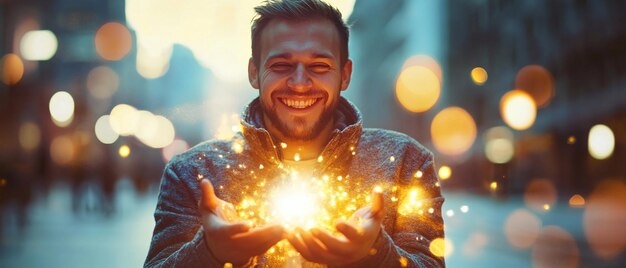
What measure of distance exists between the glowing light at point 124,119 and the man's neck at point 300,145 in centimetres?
6030

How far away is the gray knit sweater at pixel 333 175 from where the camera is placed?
373 centimetres

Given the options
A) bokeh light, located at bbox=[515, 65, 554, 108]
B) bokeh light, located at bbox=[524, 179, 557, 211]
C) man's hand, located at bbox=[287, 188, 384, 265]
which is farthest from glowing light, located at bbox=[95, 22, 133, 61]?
man's hand, located at bbox=[287, 188, 384, 265]

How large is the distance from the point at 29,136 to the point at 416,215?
2021 inches

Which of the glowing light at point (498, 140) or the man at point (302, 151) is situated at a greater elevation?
the man at point (302, 151)

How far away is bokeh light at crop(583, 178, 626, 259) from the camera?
14.7 metres

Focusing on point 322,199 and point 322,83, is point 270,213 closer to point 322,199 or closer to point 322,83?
point 322,199

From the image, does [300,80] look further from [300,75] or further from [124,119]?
[124,119]

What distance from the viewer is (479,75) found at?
49.3 m

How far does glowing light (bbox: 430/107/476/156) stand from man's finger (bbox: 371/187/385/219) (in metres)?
47.1

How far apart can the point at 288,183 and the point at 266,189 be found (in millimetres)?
125

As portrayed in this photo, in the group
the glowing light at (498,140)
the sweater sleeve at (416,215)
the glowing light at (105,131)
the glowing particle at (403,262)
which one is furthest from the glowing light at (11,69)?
the glowing particle at (403,262)

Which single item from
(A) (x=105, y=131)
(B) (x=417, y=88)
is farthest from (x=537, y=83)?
(A) (x=105, y=131)

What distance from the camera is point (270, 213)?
3742mm

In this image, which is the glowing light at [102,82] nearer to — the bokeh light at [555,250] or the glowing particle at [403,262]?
the bokeh light at [555,250]
